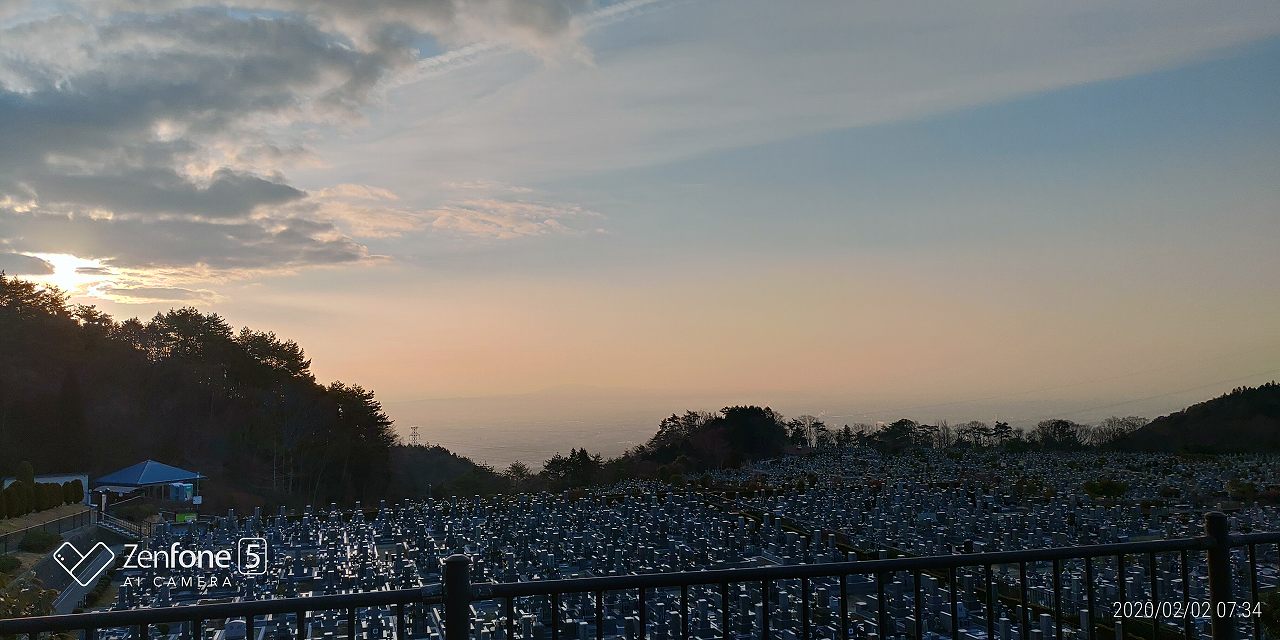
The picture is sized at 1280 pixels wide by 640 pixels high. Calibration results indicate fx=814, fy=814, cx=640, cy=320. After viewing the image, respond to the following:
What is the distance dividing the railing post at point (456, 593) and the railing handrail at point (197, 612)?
69 mm

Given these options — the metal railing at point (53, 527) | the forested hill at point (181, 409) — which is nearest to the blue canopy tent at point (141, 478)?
the metal railing at point (53, 527)

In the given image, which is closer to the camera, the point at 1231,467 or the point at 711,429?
the point at 1231,467

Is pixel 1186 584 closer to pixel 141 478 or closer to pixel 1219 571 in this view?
pixel 1219 571

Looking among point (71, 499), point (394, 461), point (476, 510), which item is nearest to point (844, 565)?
point (476, 510)

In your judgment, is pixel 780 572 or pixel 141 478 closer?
pixel 780 572

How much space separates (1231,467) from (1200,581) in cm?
2426

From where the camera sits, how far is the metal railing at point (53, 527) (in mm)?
16172

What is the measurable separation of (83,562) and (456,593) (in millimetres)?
19547

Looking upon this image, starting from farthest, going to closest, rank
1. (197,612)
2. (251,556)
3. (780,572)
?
1. (251,556)
2. (780,572)
3. (197,612)

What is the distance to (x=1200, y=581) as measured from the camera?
1478 centimetres

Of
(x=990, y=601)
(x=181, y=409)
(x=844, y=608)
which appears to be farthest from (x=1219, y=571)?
(x=181, y=409)

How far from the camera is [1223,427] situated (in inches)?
1836

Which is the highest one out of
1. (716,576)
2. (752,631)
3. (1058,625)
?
(716,576)

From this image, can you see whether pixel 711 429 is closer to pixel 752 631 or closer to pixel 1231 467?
pixel 1231 467
